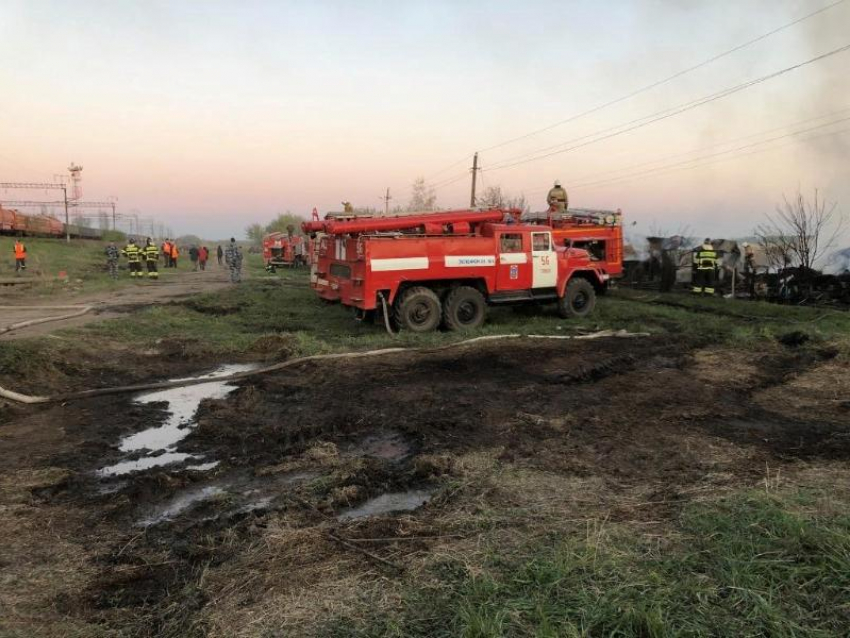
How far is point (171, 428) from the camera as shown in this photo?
615cm

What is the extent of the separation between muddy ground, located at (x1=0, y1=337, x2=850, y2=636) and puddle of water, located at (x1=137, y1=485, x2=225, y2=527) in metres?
0.02

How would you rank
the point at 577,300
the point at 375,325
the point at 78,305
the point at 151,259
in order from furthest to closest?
the point at 151,259 < the point at 78,305 < the point at 577,300 < the point at 375,325

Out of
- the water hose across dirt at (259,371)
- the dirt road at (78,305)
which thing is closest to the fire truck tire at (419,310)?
the water hose across dirt at (259,371)

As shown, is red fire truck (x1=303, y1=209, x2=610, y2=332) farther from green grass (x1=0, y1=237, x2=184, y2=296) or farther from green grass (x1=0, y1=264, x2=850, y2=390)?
green grass (x1=0, y1=237, x2=184, y2=296)

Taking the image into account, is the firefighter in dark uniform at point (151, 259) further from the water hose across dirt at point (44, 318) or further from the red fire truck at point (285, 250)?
the water hose across dirt at point (44, 318)

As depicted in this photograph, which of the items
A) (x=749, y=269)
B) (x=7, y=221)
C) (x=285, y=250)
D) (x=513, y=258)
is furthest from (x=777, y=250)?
(x=7, y=221)

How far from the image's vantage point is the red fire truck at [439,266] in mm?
11109

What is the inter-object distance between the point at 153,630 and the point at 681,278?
20.1m

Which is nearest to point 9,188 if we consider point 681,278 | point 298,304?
point 298,304

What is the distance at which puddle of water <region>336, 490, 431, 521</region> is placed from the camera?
3.92 m

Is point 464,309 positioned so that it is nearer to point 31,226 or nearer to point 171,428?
point 171,428

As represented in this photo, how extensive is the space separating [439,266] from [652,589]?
30.0 feet

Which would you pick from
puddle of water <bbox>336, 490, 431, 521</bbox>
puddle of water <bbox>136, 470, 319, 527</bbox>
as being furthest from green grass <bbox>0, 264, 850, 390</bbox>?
Answer: puddle of water <bbox>336, 490, 431, 521</bbox>

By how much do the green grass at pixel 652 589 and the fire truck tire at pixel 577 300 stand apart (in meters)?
9.95
